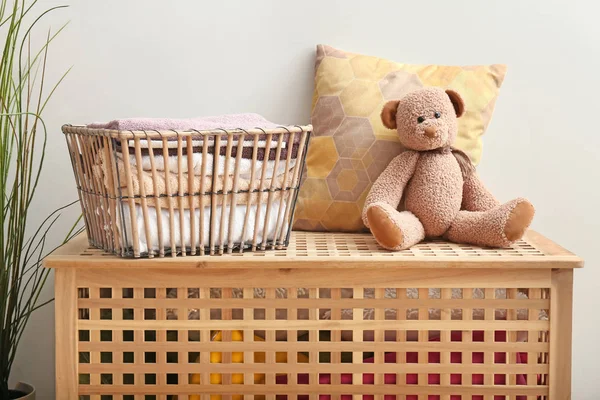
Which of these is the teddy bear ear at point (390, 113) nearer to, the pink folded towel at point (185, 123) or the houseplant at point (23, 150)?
the pink folded towel at point (185, 123)

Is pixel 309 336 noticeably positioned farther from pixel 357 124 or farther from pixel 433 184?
pixel 357 124

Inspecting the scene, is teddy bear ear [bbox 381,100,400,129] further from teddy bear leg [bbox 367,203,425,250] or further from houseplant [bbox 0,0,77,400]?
houseplant [bbox 0,0,77,400]

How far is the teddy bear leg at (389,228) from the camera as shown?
135 centimetres

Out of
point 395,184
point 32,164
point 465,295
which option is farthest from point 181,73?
point 465,295

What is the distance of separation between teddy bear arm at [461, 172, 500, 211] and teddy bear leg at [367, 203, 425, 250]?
0.69 feet

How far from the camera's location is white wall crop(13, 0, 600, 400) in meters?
1.75

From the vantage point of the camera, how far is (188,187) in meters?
1.28

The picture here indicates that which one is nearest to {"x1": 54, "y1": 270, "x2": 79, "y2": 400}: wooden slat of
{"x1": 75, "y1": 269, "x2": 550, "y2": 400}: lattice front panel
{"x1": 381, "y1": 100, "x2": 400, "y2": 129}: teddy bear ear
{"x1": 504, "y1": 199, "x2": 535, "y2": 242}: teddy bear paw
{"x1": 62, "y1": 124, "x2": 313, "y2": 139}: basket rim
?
{"x1": 75, "y1": 269, "x2": 550, "y2": 400}: lattice front panel

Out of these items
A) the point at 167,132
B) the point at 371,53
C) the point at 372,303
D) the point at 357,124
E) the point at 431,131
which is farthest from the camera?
the point at 371,53

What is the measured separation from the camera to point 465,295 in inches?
52.3

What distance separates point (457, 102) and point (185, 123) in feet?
→ 1.98

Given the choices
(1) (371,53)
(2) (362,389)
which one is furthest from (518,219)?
(1) (371,53)

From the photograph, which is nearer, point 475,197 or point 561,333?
point 561,333

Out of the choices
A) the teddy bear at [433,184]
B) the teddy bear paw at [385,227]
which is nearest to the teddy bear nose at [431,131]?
the teddy bear at [433,184]
